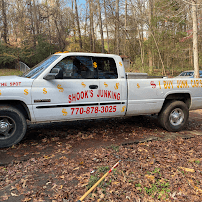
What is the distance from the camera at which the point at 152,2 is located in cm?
1959

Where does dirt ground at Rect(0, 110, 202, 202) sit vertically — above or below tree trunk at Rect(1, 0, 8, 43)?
below

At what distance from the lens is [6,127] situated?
4.07m

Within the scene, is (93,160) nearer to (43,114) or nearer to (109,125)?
(43,114)

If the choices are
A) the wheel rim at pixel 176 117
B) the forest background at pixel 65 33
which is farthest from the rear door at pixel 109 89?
the forest background at pixel 65 33

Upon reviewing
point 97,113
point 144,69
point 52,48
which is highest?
point 52,48

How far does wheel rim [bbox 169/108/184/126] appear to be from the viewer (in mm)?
5645

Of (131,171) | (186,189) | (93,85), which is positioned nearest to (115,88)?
(93,85)

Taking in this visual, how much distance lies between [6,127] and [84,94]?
69.2 inches

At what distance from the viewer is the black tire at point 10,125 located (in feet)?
13.2

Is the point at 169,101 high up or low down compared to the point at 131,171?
up

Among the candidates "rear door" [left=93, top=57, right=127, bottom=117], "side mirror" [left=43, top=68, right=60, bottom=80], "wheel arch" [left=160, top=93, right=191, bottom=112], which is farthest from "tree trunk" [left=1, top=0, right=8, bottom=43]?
"wheel arch" [left=160, top=93, right=191, bottom=112]

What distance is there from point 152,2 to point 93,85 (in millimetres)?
18341

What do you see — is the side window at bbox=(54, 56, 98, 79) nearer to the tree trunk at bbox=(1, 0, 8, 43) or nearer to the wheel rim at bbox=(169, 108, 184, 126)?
the wheel rim at bbox=(169, 108, 184, 126)

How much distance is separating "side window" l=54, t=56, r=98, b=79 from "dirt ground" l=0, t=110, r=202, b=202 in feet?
4.98
